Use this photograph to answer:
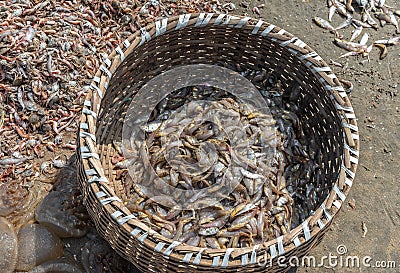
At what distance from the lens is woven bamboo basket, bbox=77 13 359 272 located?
2912 millimetres

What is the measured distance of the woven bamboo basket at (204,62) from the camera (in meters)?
2.91

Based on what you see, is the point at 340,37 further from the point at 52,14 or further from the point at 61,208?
the point at 61,208

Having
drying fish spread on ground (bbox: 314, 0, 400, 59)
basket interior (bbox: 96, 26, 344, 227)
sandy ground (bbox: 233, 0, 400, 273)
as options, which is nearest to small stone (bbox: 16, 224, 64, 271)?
basket interior (bbox: 96, 26, 344, 227)

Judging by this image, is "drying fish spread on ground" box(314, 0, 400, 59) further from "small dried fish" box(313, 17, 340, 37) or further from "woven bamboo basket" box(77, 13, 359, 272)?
"woven bamboo basket" box(77, 13, 359, 272)

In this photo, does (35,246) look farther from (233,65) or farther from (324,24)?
(324,24)

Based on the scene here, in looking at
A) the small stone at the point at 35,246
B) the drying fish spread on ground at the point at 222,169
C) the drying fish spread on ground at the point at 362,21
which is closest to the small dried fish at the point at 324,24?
the drying fish spread on ground at the point at 362,21

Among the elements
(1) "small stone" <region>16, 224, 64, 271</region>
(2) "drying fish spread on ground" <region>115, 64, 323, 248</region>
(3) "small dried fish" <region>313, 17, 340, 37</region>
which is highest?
(3) "small dried fish" <region>313, 17, 340, 37</region>

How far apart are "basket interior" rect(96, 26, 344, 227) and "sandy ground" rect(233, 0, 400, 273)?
2.10 feet

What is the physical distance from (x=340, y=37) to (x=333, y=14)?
0.35 metres

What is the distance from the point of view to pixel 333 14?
216 inches

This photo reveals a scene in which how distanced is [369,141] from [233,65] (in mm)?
1513

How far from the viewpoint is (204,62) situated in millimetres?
4332

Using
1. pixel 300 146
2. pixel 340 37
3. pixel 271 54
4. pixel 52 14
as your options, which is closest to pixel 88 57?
pixel 52 14

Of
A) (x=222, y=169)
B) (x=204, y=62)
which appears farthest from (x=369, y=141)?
(x=204, y=62)
